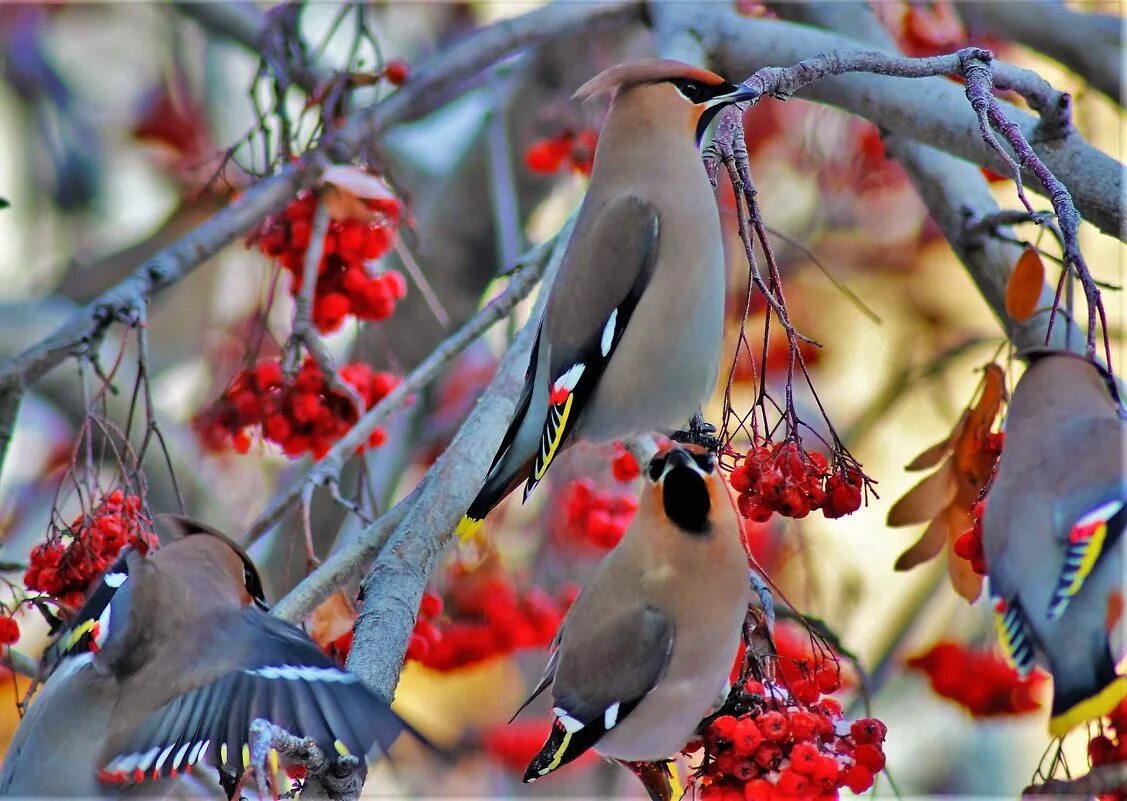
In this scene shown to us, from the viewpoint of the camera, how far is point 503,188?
364 centimetres

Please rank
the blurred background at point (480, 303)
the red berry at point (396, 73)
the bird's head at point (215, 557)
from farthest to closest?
1. the blurred background at point (480, 303)
2. the red berry at point (396, 73)
3. the bird's head at point (215, 557)

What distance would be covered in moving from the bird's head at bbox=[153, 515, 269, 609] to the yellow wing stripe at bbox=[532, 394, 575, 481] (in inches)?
19.8

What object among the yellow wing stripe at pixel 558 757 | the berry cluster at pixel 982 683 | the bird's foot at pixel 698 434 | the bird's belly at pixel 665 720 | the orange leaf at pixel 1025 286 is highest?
the berry cluster at pixel 982 683

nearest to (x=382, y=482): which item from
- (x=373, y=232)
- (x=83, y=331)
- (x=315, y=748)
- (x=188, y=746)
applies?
(x=373, y=232)

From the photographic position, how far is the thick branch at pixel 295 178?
2.57 metres

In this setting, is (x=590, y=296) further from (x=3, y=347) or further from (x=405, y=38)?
(x=405, y=38)

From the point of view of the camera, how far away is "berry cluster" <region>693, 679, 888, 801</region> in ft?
6.35

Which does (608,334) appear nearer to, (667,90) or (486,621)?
(667,90)

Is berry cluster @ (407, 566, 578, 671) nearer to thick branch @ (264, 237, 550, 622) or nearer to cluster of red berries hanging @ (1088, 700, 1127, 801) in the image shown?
thick branch @ (264, 237, 550, 622)

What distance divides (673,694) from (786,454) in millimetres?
382

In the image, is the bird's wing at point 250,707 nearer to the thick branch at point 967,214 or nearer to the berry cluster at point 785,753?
the berry cluster at point 785,753

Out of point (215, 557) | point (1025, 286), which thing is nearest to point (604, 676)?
point (215, 557)

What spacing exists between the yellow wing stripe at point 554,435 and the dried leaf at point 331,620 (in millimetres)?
432

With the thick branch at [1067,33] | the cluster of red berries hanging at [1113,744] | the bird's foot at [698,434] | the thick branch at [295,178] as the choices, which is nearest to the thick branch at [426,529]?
the bird's foot at [698,434]
